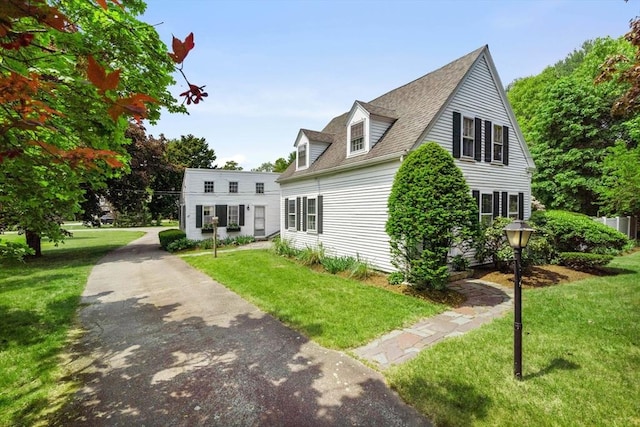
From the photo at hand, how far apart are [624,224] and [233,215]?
25139 mm

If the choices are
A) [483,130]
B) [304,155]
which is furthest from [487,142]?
[304,155]

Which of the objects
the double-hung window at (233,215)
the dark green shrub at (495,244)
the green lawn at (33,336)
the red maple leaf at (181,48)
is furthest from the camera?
the double-hung window at (233,215)

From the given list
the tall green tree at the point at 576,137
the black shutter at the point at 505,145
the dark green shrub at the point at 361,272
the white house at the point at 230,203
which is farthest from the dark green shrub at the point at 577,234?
the white house at the point at 230,203

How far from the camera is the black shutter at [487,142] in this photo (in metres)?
10.7

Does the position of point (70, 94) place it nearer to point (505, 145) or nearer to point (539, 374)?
point (539, 374)

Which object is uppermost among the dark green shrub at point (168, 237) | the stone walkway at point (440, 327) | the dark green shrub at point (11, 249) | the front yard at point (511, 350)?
the dark green shrub at point (11, 249)

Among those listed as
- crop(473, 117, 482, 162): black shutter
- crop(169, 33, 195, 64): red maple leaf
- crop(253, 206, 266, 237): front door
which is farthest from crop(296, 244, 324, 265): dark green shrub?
crop(253, 206, 266, 237): front door

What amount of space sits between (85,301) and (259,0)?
866 centimetres

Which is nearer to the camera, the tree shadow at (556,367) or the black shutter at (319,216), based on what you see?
the tree shadow at (556,367)

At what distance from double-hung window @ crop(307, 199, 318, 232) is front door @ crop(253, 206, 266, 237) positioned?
9.28 m

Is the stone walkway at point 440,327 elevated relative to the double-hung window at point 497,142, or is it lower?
lower

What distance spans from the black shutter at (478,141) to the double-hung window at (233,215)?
16445mm

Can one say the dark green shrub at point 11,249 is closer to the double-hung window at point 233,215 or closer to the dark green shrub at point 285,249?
the dark green shrub at point 285,249

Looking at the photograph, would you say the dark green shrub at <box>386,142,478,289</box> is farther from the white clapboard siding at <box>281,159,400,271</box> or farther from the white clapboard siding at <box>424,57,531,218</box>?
the white clapboard siding at <box>424,57,531,218</box>
